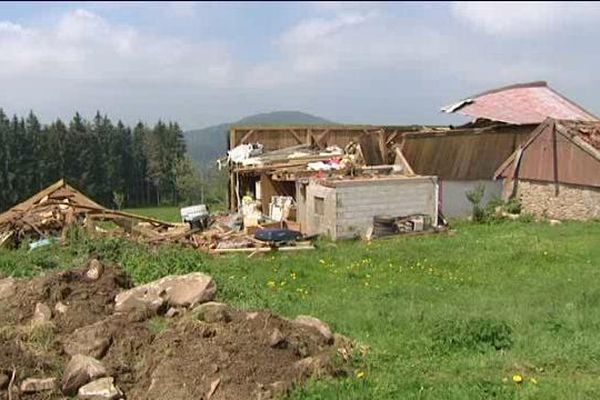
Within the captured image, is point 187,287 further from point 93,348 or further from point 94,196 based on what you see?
point 94,196

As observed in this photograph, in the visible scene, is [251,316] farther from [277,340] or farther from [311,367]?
[311,367]

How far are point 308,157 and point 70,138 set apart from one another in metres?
52.4

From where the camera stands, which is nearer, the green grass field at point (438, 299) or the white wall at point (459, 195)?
the green grass field at point (438, 299)

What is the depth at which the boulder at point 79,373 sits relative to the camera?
22.4ft

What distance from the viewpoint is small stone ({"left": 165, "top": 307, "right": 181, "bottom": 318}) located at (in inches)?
354

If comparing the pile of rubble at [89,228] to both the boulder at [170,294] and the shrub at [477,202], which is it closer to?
the shrub at [477,202]

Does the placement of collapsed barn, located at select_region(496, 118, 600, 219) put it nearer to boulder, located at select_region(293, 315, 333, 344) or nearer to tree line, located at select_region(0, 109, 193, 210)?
boulder, located at select_region(293, 315, 333, 344)

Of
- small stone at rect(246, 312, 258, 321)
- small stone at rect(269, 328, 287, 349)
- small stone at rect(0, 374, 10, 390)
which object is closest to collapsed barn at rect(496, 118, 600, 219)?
small stone at rect(246, 312, 258, 321)

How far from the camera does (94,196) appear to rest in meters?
72.2

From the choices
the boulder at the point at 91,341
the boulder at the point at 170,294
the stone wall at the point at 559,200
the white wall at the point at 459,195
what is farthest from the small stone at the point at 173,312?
the white wall at the point at 459,195

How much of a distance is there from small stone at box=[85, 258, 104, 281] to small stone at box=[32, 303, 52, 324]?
1.19 meters

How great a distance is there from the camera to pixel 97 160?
74062mm

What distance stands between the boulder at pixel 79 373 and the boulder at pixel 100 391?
89 mm

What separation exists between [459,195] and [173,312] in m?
19.8
